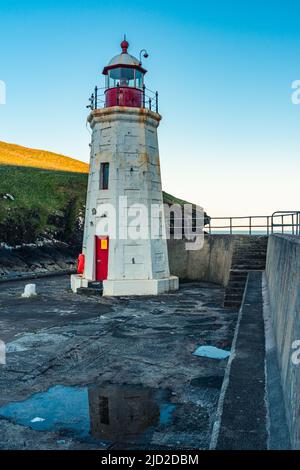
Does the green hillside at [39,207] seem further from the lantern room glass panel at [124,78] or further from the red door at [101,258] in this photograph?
the lantern room glass panel at [124,78]

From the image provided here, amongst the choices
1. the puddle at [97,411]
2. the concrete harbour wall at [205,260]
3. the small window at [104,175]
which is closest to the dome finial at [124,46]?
the small window at [104,175]

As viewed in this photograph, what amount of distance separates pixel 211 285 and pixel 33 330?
41.7 feet

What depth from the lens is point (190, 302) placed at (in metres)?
17.6

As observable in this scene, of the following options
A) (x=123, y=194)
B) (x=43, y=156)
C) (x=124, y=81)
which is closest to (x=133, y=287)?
(x=123, y=194)

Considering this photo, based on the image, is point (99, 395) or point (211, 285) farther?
point (211, 285)

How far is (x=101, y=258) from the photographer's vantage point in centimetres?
1994

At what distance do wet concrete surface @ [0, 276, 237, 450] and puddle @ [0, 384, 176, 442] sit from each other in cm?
2

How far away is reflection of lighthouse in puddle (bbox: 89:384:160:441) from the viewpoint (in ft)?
20.9

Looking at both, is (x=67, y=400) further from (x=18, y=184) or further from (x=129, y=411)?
(x=18, y=184)

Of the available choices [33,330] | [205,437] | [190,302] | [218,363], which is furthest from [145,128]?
[205,437]

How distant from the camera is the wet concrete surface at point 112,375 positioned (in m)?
6.25

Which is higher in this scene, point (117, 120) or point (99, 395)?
point (117, 120)

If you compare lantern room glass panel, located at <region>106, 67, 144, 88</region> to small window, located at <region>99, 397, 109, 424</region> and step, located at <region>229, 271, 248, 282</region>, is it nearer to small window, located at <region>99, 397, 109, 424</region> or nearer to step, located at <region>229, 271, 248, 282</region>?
step, located at <region>229, 271, 248, 282</region>

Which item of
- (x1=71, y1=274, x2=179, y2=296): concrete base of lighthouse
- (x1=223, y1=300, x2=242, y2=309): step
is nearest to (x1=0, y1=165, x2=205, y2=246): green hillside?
(x1=71, y1=274, x2=179, y2=296): concrete base of lighthouse
